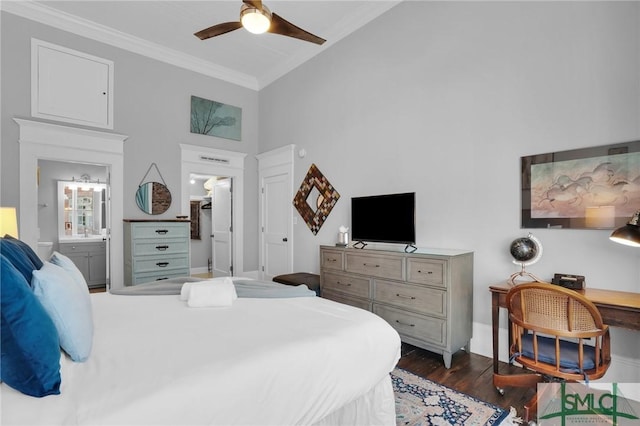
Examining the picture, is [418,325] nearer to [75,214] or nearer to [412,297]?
[412,297]

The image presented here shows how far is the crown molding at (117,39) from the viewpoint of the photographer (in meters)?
3.81

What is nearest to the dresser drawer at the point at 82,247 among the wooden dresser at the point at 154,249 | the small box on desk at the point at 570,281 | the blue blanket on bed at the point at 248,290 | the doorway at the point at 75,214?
the doorway at the point at 75,214

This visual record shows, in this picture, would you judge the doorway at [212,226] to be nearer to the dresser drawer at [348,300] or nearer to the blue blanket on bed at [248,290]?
the dresser drawer at [348,300]

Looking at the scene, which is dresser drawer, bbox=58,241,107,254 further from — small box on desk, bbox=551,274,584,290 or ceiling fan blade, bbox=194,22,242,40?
small box on desk, bbox=551,274,584,290

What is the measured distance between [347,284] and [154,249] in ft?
8.92

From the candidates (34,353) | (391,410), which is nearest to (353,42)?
(391,410)

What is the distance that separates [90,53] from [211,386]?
4927 millimetres

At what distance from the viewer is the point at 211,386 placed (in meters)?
1.08

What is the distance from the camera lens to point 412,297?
288cm

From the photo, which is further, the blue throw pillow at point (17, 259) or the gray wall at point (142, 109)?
the gray wall at point (142, 109)

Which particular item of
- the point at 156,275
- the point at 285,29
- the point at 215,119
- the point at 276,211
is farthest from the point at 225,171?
the point at 285,29

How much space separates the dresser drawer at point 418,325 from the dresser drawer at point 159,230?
117 inches

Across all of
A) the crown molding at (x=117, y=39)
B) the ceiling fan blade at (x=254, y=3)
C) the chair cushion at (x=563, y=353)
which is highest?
the crown molding at (x=117, y=39)

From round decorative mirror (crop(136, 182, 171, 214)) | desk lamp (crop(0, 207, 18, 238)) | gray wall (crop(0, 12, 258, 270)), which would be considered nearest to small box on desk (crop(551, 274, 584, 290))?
desk lamp (crop(0, 207, 18, 238))
